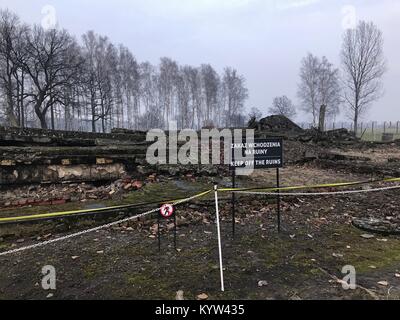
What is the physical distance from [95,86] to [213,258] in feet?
133

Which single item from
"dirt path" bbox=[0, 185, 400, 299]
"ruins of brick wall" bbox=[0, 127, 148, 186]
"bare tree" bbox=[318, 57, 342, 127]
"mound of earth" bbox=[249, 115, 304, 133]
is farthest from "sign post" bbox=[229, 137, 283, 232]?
"bare tree" bbox=[318, 57, 342, 127]

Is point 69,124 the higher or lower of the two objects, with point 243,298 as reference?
higher

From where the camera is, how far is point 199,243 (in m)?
5.40

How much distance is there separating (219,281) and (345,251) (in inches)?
84.2

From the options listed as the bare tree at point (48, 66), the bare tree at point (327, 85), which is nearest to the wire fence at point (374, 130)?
the bare tree at point (327, 85)

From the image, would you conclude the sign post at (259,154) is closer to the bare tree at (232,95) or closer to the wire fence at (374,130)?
the wire fence at (374,130)

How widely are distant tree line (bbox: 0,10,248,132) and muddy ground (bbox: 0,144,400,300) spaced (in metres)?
27.0

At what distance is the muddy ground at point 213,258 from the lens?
3.95 meters

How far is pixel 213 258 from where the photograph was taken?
190 inches

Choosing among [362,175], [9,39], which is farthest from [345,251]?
[9,39]

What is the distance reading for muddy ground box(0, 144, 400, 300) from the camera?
3947 mm

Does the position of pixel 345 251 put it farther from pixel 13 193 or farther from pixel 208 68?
pixel 208 68

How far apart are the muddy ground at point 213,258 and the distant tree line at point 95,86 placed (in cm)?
2705

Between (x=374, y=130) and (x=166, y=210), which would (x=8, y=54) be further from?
(x=374, y=130)
